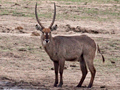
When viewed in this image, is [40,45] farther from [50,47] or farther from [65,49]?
[50,47]

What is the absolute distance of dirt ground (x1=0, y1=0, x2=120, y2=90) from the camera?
1009cm

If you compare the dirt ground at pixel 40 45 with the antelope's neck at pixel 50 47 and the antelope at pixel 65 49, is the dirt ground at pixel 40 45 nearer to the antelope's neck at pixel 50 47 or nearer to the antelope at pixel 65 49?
the antelope at pixel 65 49

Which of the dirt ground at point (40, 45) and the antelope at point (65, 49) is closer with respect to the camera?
the antelope at point (65, 49)

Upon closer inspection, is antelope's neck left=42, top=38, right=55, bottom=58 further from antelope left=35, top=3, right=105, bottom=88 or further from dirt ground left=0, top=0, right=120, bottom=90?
dirt ground left=0, top=0, right=120, bottom=90

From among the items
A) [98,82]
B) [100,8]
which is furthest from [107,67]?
[100,8]

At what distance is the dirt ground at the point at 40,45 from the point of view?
10.1 m

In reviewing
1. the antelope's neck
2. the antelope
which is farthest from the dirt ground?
the antelope's neck

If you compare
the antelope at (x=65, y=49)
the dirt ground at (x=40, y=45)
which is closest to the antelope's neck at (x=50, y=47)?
the antelope at (x=65, y=49)

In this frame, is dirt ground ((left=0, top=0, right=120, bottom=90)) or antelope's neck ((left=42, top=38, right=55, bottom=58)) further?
dirt ground ((left=0, top=0, right=120, bottom=90))

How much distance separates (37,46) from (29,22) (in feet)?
12.8

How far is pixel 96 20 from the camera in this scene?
18.8 m

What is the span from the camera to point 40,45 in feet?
45.6

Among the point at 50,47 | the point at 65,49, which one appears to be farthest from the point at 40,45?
the point at 50,47

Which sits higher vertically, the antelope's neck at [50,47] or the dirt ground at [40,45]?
the antelope's neck at [50,47]
